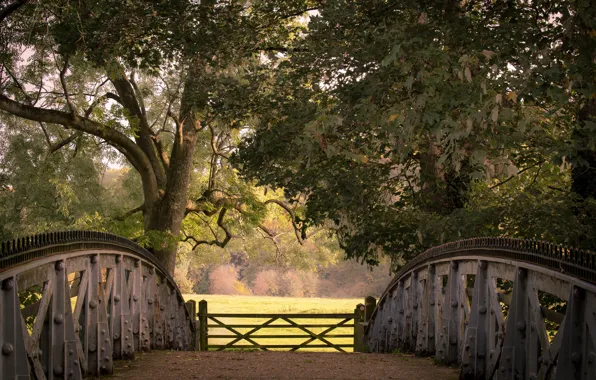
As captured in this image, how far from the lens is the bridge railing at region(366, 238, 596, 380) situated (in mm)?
4848

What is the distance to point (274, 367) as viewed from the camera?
31.8ft

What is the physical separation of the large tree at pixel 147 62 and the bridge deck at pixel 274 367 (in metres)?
4.32

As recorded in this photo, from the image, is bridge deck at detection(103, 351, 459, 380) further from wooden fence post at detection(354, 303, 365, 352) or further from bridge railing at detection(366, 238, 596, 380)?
wooden fence post at detection(354, 303, 365, 352)

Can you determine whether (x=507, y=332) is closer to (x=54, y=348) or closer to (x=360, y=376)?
(x=360, y=376)

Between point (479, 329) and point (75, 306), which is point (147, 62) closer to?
point (75, 306)

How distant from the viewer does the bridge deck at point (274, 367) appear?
838 cm

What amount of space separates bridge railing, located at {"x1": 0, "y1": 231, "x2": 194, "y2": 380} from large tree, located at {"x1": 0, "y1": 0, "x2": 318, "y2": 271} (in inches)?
144

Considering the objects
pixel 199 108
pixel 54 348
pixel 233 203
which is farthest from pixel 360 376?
pixel 233 203

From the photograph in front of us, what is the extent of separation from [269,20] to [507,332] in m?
10.4

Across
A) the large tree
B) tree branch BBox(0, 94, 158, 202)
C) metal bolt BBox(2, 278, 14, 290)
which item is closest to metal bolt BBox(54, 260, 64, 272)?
metal bolt BBox(2, 278, 14, 290)

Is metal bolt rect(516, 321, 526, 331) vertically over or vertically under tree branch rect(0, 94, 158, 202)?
under

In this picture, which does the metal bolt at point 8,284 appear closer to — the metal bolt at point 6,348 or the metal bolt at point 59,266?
the metal bolt at point 6,348

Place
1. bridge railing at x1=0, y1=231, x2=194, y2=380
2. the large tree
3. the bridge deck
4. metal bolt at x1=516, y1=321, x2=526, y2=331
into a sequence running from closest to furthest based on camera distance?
bridge railing at x1=0, y1=231, x2=194, y2=380 < metal bolt at x1=516, y1=321, x2=526, y2=331 < the bridge deck < the large tree

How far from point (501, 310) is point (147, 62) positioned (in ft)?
33.8
